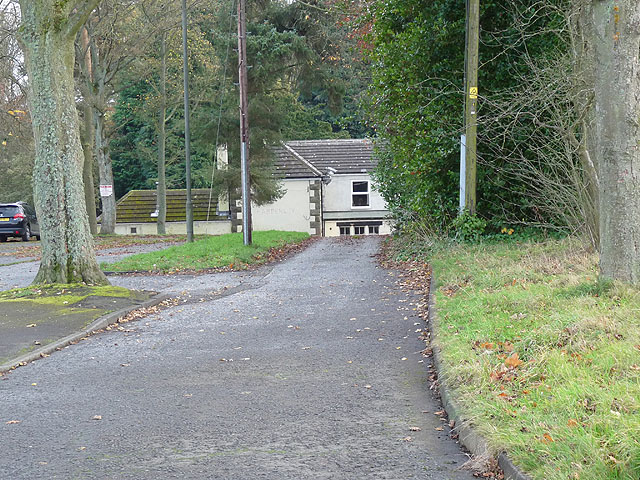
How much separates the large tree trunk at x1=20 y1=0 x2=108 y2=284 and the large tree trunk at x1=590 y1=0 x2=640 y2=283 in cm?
822

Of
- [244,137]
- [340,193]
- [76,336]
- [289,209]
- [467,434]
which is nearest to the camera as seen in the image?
[467,434]

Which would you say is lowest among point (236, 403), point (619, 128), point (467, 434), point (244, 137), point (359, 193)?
point (236, 403)

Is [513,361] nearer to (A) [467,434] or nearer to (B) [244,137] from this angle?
(A) [467,434]

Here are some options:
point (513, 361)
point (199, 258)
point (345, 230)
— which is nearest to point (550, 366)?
point (513, 361)

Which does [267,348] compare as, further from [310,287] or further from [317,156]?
[317,156]

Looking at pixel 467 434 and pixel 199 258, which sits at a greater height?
pixel 199 258

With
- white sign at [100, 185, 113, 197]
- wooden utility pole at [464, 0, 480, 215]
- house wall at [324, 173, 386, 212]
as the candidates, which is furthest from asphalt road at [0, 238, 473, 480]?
house wall at [324, 173, 386, 212]

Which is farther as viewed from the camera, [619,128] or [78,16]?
[78,16]

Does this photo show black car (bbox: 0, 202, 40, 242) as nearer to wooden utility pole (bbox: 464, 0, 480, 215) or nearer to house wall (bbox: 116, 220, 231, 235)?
house wall (bbox: 116, 220, 231, 235)

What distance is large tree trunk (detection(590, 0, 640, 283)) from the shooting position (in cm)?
785

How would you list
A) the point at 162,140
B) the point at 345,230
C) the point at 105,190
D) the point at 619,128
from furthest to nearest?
the point at 345,230 → the point at 162,140 → the point at 105,190 → the point at 619,128

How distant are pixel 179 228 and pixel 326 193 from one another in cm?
1040

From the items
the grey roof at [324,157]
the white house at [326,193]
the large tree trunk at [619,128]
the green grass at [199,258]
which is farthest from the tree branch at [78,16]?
the grey roof at [324,157]

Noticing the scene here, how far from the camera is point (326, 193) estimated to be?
45.3 m
